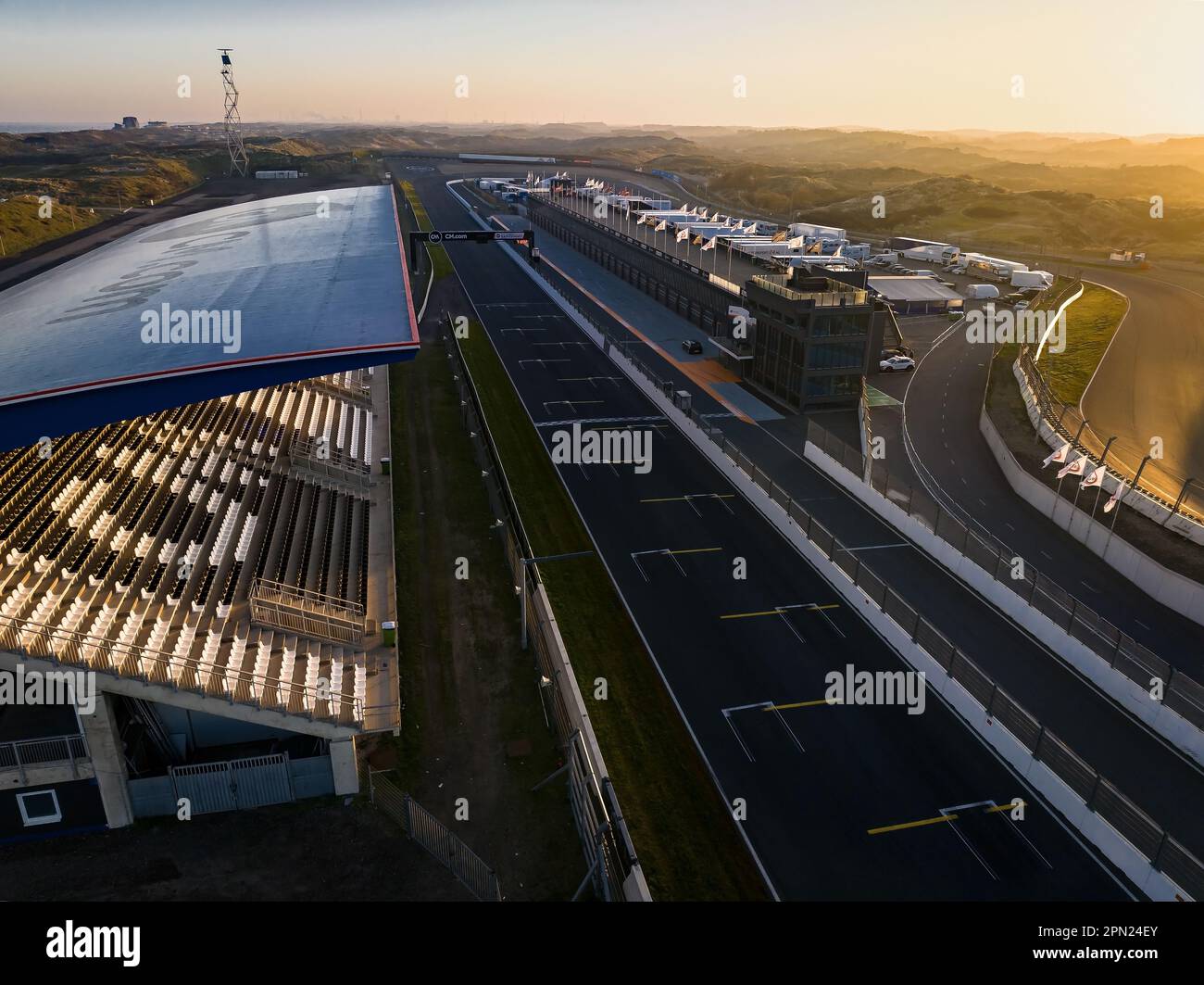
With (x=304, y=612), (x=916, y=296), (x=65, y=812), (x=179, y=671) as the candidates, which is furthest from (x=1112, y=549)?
(x=916, y=296)

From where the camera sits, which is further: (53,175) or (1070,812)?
(53,175)

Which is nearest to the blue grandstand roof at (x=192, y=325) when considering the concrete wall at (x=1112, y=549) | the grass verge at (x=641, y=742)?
the grass verge at (x=641, y=742)

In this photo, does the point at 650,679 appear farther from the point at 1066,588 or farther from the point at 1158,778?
the point at 1066,588

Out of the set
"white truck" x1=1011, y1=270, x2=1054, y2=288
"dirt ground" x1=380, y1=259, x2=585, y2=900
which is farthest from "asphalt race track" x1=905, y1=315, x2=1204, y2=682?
"white truck" x1=1011, y1=270, x2=1054, y2=288

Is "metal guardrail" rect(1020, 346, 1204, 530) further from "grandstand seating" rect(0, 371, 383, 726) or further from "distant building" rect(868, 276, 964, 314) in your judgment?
"grandstand seating" rect(0, 371, 383, 726)
